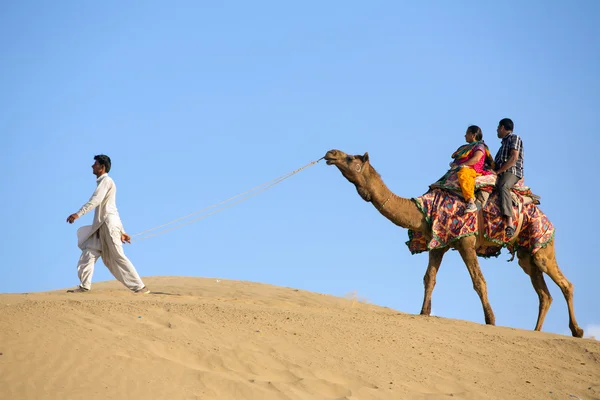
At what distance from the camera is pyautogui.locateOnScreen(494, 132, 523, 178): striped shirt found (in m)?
13.7

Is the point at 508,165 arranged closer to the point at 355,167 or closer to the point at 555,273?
the point at 555,273

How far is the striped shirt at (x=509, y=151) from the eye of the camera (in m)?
13.7

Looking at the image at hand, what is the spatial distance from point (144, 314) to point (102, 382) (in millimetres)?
2113

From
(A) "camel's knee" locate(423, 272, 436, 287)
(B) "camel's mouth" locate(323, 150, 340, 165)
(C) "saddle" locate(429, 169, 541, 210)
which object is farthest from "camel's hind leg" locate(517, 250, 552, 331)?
(B) "camel's mouth" locate(323, 150, 340, 165)

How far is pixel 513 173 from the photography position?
44.6 feet

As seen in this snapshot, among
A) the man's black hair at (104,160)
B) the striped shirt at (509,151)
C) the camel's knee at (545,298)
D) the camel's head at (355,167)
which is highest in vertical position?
the striped shirt at (509,151)

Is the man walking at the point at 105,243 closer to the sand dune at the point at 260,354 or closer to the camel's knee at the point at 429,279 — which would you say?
the sand dune at the point at 260,354

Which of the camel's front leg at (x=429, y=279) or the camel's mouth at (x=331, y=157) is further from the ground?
the camel's mouth at (x=331, y=157)

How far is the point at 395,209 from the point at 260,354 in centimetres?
454

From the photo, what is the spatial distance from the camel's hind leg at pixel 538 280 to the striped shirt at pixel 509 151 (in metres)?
1.51

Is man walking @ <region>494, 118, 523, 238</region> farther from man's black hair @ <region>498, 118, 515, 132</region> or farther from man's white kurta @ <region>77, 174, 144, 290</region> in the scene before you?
man's white kurta @ <region>77, 174, 144, 290</region>

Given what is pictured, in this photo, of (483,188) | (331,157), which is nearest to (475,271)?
(483,188)

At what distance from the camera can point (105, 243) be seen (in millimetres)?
12766

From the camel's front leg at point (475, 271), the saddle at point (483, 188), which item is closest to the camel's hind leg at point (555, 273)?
the saddle at point (483, 188)
